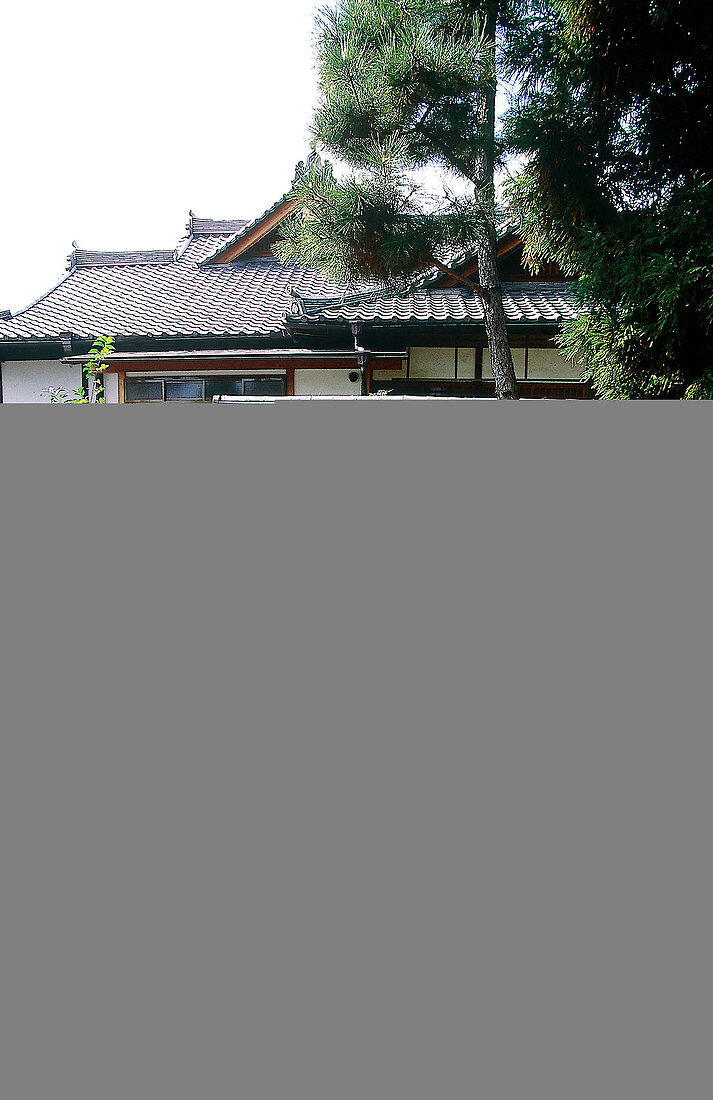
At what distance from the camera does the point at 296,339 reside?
775cm

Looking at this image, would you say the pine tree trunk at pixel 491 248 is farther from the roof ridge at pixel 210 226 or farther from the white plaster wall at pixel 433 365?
the roof ridge at pixel 210 226

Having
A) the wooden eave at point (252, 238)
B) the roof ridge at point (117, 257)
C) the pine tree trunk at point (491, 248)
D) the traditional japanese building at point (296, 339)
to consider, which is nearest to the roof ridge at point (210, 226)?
the roof ridge at point (117, 257)

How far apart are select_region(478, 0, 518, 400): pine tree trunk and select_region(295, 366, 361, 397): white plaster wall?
192 cm

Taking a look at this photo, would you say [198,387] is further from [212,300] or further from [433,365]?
[433,365]

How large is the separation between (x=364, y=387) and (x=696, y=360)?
3.99 m

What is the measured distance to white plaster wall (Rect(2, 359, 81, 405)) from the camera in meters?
8.48

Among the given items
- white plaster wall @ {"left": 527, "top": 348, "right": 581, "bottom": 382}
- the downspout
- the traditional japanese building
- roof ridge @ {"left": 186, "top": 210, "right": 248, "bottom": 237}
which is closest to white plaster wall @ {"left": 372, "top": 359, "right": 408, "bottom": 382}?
the traditional japanese building

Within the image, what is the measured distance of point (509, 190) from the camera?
4.88 metres

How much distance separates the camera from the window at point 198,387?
8.03m

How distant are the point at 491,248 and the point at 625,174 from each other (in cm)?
146

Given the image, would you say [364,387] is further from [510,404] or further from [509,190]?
[510,404]

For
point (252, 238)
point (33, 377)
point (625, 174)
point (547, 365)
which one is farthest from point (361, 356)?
point (252, 238)

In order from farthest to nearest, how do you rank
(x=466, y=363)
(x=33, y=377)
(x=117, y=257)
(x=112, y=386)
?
(x=117, y=257) < (x=33, y=377) < (x=112, y=386) < (x=466, y=363)

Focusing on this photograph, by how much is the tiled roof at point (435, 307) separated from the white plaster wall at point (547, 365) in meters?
0.44
